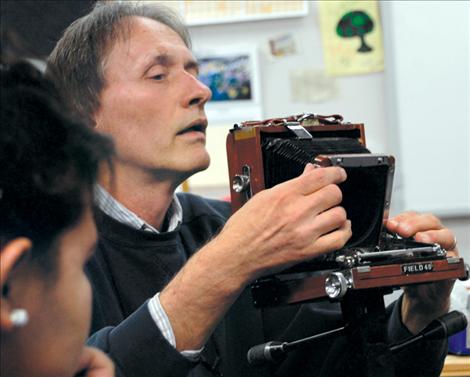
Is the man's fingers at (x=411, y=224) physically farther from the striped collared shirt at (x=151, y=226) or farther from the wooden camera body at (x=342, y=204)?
the striped collared shirt at (x=151, y=226)

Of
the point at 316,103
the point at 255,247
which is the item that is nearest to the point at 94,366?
the point at 255,247

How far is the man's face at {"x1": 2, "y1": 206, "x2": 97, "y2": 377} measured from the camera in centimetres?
69

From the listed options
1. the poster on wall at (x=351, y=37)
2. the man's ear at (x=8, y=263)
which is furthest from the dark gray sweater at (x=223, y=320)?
the poster on wall at (x=351, y=37)

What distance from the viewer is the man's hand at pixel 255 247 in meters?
1.22

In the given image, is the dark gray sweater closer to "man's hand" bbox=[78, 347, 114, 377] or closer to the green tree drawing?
"man's hand" bbox=[78, 347, 114, 377]

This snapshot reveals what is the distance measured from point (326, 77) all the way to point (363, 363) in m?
1.20

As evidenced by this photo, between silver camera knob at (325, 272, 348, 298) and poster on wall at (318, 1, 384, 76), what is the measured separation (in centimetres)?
120

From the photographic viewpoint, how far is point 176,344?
3.94 feet

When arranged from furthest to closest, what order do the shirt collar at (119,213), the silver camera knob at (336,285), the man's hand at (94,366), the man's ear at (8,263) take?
the shirt collar at (119,213) → the silver camera knob at (336,285) → the man's hand at (94,366) → the man's ear at (8,263)

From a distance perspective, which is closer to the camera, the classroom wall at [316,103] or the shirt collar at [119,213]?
the shirt collar at [119,213]

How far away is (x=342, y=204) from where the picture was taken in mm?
1361

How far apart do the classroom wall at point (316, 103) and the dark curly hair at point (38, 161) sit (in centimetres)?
164

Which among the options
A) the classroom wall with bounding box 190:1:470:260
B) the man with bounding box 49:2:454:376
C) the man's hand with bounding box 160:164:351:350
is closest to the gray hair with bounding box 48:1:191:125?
the man with bounding box 49:2:454:376

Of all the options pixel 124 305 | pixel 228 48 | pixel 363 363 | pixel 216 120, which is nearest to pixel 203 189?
pixel 216 120
